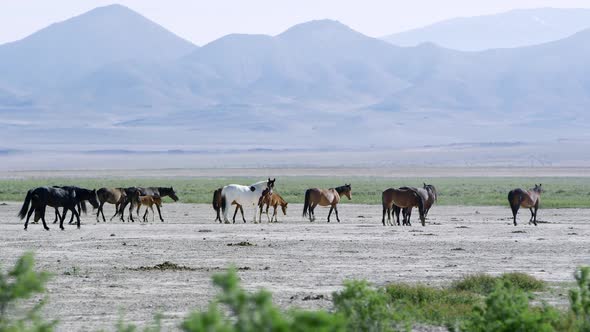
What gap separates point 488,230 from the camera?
97.7 ft

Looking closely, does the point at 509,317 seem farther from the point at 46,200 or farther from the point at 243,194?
the point at 243,194

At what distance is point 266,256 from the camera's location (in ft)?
72.3

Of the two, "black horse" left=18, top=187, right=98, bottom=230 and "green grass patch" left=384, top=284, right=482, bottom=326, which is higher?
"black horse" left=18, top=187, right=98, bottom=230

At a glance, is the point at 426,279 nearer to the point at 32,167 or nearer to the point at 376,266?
the point at 376,266

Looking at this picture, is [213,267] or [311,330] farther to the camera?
[213,267]

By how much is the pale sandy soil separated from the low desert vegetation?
106 centimetres

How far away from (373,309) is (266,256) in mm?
12240

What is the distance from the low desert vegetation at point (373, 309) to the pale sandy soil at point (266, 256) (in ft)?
3.48

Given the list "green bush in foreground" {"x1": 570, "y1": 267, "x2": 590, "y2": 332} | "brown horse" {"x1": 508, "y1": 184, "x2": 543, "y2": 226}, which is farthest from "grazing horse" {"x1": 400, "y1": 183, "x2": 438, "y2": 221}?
"green bush in foreground" {"x1": 570, "y1": 267, "x2": 590, "y2": 332}

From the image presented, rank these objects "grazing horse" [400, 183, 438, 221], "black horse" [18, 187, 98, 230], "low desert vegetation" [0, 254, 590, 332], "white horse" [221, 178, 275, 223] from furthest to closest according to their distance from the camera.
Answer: "white horse" [221, 178, 275, 223] → "grazing horse" [400, 183, 438, 221] → "black horse" [18, 187, 98, 230] → "low desert vegetation" [0, 254, 590, 332]

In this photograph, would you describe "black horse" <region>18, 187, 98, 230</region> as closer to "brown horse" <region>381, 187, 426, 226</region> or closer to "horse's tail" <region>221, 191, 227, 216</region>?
"horse's tail" <region>221, 191, 227, 216</region>

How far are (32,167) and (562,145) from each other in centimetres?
7404

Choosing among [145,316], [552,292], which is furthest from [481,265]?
[145,316]

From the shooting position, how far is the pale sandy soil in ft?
51.2
